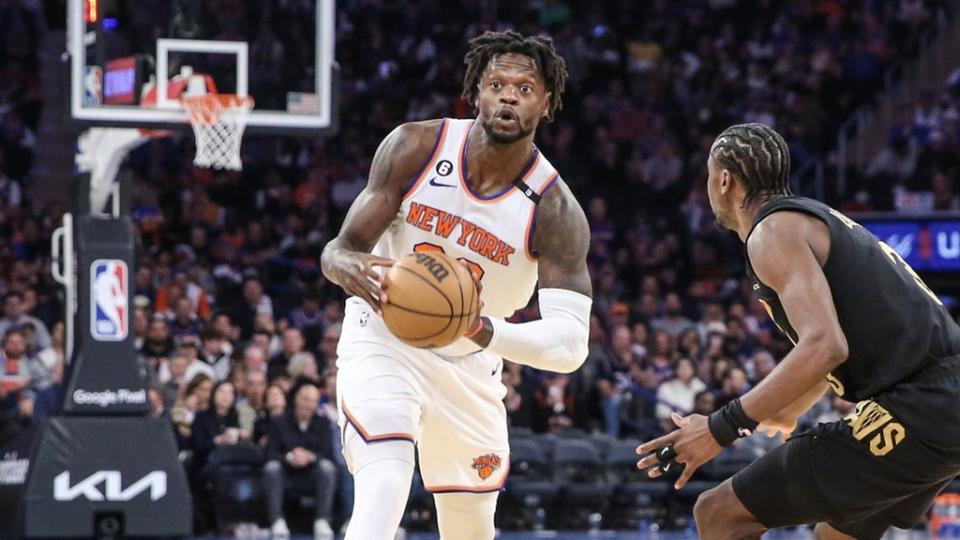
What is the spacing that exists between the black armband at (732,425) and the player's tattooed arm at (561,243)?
1.14m

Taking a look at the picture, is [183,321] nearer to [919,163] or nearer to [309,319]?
[309,319]

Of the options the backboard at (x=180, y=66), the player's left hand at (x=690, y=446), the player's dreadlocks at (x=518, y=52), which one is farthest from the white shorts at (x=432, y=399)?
the backboard at (x=180, y=66)

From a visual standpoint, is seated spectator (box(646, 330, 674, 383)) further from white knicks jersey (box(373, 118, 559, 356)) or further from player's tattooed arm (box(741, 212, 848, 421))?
player's tattooed arm (box(741, 212, 848, 421))

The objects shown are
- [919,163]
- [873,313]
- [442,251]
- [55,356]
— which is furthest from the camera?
[919,163]

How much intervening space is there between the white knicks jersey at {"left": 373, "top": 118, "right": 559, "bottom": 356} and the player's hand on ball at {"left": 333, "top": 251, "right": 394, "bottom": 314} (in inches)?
17.4

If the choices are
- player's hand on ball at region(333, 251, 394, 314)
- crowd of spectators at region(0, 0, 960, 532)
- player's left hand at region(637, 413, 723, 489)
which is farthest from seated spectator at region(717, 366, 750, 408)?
player's left hand at region(637, 413, 723, 489)

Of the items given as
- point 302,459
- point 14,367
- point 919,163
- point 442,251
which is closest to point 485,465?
point 442,251

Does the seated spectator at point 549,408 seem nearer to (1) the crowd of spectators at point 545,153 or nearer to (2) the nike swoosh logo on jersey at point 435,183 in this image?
(1) the crowd of spectators at point 545,153

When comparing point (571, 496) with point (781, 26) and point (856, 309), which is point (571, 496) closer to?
point (856, 309)

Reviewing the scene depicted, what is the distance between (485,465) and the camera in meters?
6.18

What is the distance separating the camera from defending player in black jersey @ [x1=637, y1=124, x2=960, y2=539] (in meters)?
4.95

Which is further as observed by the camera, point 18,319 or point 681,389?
point 681,389

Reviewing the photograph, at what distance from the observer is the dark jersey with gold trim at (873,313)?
507 centimetres

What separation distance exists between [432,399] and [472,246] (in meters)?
0.59
